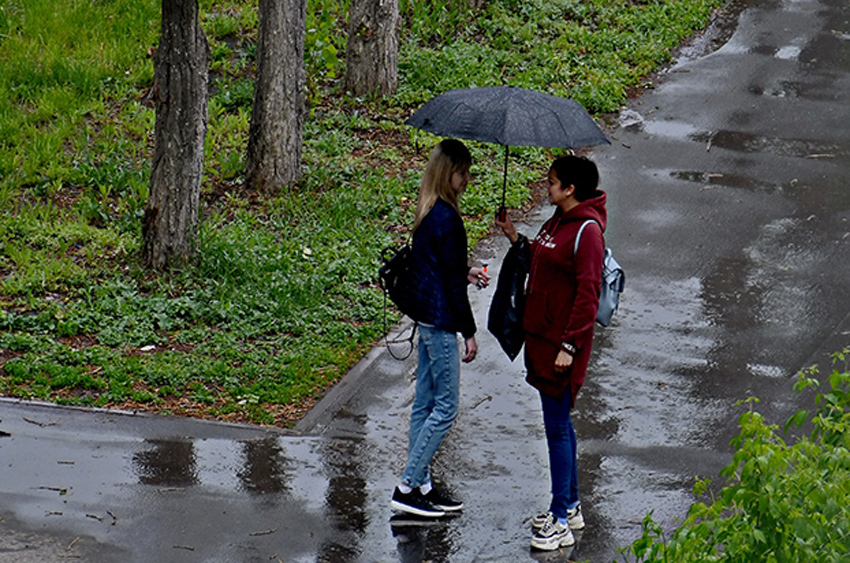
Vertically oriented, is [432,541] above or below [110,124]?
below

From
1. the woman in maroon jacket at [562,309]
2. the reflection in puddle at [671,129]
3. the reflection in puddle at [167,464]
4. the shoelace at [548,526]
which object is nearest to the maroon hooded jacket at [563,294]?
the woman in maroon jacket at [562,309]

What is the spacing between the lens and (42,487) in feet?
19.0

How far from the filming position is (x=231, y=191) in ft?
33.1

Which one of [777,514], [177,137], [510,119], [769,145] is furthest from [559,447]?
[769,145]

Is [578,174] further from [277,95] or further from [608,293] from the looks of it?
[277,95]

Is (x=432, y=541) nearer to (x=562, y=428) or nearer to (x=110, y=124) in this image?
(x=562, y=428)

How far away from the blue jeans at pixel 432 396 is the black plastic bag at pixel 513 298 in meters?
0.27

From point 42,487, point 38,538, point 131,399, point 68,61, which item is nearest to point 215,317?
point 131,399

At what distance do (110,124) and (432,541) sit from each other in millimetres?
7156

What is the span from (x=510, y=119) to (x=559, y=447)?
66.3 inches

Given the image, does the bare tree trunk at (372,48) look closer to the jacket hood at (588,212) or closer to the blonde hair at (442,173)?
the blonde hair at (442,173)

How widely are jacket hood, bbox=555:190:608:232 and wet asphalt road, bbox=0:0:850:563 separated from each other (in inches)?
65.3

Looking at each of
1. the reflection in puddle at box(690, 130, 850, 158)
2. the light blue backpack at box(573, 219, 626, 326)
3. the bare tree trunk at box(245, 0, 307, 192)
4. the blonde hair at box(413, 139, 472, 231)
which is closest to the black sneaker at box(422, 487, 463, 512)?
the light blue backpack at box(573, 219, 626, 326)

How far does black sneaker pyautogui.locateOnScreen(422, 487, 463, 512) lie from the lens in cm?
573
